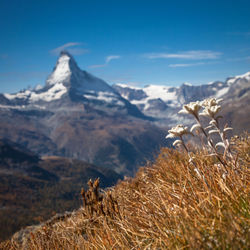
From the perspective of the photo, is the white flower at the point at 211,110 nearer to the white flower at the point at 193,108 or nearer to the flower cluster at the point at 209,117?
the flower cluster at the point at 209,117

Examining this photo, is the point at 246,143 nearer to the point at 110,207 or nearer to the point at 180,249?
the point at 110,207

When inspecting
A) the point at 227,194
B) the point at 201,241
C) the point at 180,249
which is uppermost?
the point at 227,194

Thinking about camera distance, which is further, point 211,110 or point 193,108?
point 193,108

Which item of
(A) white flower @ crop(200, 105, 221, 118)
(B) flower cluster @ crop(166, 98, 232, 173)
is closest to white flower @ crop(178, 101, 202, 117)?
(B) flower cluster @ crop(166, 98, 232, 173)

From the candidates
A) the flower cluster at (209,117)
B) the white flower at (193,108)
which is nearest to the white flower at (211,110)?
the flower cluster at (209,117)

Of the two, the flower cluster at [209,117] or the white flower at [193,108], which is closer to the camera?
the flower cluster at [209,117]

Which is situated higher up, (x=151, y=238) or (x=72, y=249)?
(x=151, y=238)

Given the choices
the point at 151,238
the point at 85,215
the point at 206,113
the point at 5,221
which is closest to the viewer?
the point at 151,238

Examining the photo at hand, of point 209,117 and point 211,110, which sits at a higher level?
point 211,110

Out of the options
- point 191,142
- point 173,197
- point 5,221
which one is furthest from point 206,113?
point 5,221

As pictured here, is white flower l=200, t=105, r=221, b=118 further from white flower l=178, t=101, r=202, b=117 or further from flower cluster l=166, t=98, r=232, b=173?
white flower l=178, t=101, r=202, b=117

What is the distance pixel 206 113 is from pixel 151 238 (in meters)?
2.23

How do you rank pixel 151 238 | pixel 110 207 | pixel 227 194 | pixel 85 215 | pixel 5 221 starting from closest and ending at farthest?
1. pixel 227 194
2. pixel 151 238
3. pixel 110 207
4. pixel 85 215
5. pixel 5 221

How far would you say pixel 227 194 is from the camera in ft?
9.35
